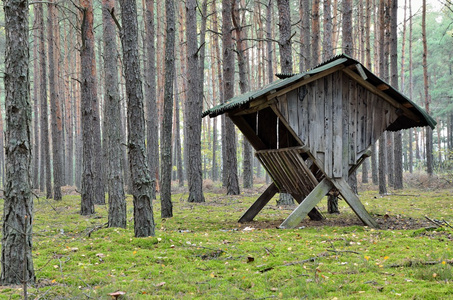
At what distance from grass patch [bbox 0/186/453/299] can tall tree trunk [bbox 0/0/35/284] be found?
258mm

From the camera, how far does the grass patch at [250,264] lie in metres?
3.81

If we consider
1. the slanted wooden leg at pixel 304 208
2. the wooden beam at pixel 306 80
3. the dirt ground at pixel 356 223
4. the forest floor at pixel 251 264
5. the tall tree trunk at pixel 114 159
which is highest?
the wooden beam at pixel 306 80

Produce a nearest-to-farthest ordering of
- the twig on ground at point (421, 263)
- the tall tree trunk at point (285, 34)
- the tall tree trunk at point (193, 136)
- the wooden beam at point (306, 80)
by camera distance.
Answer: the twig on ground at point (421, 263) → the wooden beam at point (306, 80) → the tall tree trunk at point (285, 34) → the tall tree trunk at point (193, 136)

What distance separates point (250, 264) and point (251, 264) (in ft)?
0.04

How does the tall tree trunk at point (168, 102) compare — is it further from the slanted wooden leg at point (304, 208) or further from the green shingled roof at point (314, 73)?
the slanted wooden leg at point (304, 208)

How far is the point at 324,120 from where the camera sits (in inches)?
306

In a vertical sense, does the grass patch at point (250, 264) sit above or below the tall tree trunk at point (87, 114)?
below

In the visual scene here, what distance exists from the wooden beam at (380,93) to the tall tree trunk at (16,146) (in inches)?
237

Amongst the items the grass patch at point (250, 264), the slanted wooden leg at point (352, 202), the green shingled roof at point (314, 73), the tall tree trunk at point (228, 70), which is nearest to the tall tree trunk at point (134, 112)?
the grass patch at point (250, 264)

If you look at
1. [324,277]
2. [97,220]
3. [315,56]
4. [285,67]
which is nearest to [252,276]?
[324,277]

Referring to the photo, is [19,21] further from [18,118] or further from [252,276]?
[252,276]

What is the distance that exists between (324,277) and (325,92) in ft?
15.0

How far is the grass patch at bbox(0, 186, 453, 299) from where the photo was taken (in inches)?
150

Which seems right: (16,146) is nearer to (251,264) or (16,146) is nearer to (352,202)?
(251,264)
